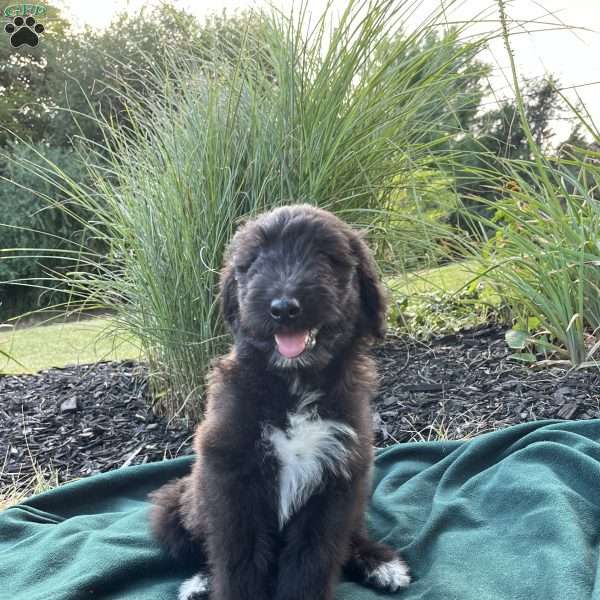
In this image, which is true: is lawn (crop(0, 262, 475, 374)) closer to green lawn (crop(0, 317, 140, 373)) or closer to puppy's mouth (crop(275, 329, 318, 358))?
green lawn (crop(0, 317, 140, 373))

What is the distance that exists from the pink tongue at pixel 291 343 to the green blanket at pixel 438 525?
102cm

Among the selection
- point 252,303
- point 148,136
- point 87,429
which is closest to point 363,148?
point 148,136

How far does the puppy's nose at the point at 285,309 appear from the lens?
2.17 m

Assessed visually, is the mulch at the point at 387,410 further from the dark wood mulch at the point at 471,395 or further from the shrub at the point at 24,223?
the shrub at the point at 24,223

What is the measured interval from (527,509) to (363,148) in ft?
7.33

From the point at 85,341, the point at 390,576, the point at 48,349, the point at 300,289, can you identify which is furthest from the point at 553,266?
the point at 48,349

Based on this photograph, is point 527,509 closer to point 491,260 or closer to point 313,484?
point 313,484

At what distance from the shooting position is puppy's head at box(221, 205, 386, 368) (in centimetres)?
224

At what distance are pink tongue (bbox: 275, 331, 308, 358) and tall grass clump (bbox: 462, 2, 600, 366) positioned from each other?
2125 millimetres

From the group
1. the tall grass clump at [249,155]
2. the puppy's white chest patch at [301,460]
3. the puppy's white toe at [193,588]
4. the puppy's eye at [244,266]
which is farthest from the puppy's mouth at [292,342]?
the tall grass clump at [249,155]

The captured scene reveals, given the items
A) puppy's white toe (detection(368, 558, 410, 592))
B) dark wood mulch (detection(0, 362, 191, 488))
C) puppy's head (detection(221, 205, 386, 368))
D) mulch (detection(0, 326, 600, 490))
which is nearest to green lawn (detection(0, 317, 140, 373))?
dark wood mulch (detection(0, 362, 191, 488))

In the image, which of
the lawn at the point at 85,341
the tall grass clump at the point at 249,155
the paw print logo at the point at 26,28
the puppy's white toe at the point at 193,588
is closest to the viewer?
the puppy's white toe at the point at 193,588

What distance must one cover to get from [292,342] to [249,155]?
6.64 feet

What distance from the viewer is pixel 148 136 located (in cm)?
452
